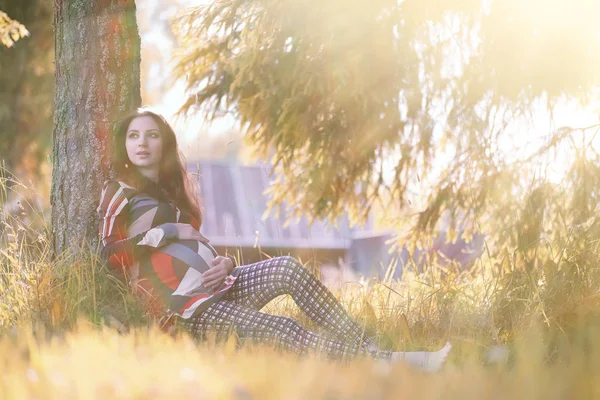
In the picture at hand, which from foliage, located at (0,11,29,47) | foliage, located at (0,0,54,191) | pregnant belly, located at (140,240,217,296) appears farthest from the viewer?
foliage, located at (0,0,54,191)

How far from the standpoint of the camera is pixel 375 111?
473 cm

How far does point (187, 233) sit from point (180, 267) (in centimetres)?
23

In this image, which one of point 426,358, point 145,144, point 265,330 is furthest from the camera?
point 145,144

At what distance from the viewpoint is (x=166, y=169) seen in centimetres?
335

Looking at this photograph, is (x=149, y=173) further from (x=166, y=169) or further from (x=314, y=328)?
(x=314, y=328)

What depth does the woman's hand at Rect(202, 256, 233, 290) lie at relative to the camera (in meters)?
2.92

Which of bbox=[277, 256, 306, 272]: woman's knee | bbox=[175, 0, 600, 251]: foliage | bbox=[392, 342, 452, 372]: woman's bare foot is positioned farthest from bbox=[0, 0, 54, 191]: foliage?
bbox=[392, 342, 452, 372]: woman's bare foot

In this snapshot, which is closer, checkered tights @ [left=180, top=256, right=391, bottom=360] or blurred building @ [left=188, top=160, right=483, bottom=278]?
checkered tights @ [left=180, top=256, right=391, bottom=360]

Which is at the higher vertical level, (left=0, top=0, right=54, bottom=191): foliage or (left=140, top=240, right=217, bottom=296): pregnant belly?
(left=0, top=0, right=54, bottom=191): foliage

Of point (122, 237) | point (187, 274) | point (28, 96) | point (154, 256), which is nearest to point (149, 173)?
point (122, 237)

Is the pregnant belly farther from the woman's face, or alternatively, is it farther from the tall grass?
the woman's face

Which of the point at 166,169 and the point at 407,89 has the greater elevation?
the point at 407,89

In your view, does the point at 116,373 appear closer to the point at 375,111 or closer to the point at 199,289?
the point at 199,289

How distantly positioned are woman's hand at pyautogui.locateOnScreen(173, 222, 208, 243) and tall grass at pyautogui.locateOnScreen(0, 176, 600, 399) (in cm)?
36
